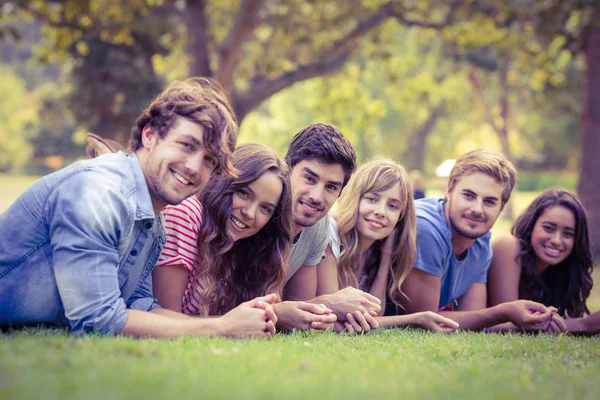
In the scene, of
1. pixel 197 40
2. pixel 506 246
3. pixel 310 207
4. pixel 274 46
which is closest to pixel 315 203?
pixel 310 207

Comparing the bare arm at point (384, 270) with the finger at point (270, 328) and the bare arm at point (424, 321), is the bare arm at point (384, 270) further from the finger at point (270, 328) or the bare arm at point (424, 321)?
the finger at point (270, 328)

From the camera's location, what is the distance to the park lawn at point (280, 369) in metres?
2.92

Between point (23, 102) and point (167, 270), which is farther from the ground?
point (23, 102)

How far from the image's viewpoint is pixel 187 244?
489 centimetres

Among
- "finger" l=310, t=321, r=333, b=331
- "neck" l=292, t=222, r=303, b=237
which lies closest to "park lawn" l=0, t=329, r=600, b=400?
"finger" l=310, t=321, r=333, b=331

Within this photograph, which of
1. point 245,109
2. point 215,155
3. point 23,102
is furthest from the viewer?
point 23,102

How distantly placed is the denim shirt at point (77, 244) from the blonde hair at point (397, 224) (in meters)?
2.26

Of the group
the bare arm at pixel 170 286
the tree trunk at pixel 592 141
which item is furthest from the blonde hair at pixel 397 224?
the tree trunk at pixel 592 141

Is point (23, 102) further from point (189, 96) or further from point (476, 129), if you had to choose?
point (189, 96)

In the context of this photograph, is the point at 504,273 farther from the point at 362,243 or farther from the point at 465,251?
the point at 362,243

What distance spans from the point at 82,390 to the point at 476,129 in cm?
5138

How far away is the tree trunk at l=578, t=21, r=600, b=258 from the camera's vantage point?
54.7 feet

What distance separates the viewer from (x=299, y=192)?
217 inches

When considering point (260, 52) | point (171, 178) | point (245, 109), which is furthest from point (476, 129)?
point (171, 178)
